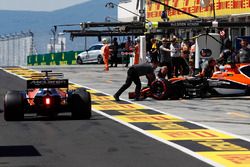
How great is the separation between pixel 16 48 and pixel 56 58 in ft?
28.5

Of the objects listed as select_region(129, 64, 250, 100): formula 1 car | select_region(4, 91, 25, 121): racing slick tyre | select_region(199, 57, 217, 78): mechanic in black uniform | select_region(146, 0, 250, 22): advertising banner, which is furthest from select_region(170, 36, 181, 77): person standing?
select_region(4, 91, 25, 121): racing slick tyre

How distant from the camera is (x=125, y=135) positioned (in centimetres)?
1508

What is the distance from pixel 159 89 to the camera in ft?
77.1

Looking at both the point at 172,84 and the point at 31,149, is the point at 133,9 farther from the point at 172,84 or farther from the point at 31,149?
the point at 31,149

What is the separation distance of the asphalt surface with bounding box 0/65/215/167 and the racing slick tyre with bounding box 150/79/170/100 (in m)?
2.20

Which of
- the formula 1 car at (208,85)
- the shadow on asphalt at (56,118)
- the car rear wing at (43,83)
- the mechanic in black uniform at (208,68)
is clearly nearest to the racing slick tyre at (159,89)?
the formula 1 car at (208,85)

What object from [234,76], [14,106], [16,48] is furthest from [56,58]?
[14,106]

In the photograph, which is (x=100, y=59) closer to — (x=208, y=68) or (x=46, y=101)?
(x=208, y=68)

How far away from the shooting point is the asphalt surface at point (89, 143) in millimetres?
11617

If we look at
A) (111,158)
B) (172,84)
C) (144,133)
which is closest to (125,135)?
(144,133)

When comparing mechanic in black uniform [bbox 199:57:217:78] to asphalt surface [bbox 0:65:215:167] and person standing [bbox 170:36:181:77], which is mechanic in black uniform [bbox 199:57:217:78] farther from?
person standing [bbox 170:36:181:77]

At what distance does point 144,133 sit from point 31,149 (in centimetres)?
308

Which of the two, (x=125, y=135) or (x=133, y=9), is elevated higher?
(x=133, y=9)

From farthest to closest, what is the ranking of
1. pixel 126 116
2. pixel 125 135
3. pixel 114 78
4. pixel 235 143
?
pixel 114 78 → pixel 126 116 → pixel 125 135 → pixel 235 143
